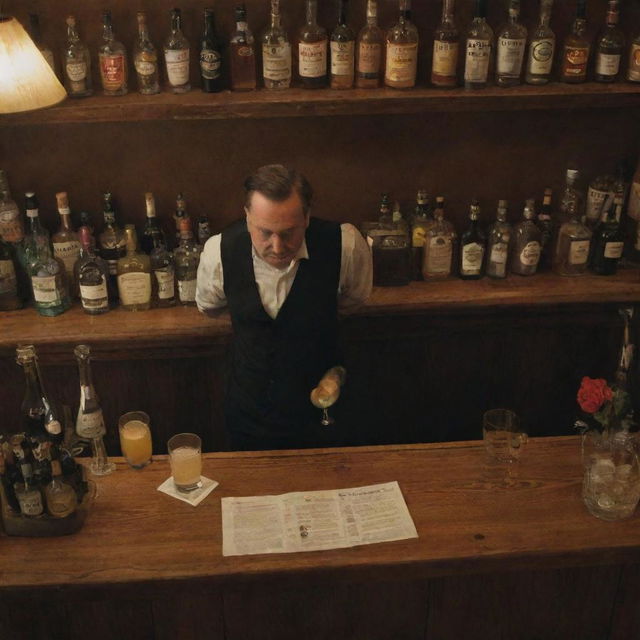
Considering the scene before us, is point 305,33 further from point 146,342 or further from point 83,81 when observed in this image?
point 146,342

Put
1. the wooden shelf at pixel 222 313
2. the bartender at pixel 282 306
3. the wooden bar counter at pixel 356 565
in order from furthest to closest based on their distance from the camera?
the wooden shelf at pixel 222 313, the bartender at pixel 282 306, the wooden bar counter at pixel 356 565

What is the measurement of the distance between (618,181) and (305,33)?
118 centimetres

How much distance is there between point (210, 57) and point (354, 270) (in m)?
0.78

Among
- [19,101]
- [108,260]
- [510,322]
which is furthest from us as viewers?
[510,322]

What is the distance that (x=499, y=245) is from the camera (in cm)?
279

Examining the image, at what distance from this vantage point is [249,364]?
8.18ft

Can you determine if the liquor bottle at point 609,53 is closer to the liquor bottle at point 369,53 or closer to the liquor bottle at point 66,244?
the liquor bottle at point 369,53

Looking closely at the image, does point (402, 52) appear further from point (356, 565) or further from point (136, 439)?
point (356, 565)

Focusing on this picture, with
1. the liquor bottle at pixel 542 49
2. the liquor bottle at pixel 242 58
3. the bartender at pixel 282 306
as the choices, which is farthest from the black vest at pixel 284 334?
the liquor bottle at pixel 542 49

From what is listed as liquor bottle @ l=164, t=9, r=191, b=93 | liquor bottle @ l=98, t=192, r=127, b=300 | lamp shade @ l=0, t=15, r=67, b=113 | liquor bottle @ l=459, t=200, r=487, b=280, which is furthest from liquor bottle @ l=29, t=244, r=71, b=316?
liquor bottle @ l=459, t=200, r=487, b=280

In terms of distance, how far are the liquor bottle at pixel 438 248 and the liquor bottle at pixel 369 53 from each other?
1.57 feet

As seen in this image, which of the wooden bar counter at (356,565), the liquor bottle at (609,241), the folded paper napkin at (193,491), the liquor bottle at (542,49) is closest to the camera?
the wooden bar counter at (356,565)

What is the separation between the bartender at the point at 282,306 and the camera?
237 centimetres

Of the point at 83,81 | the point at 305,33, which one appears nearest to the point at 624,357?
the point at 305,33
